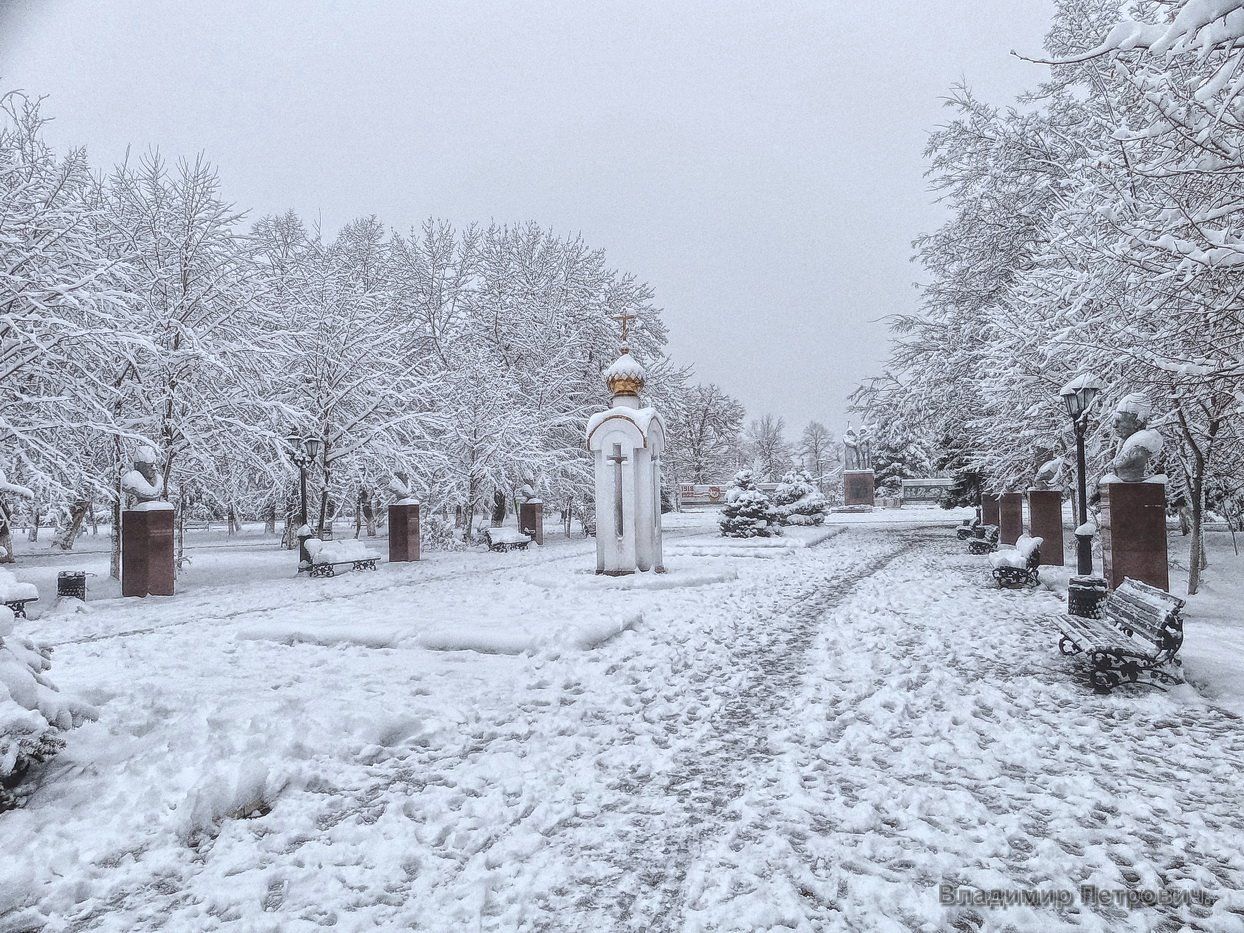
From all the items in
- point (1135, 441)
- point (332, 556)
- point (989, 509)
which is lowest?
point (332, 556)

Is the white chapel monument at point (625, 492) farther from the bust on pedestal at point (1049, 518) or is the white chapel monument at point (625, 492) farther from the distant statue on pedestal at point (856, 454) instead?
the distant statue on pedestal at point (856, 454)

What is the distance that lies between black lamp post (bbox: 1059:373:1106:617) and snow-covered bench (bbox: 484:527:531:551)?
15.3m

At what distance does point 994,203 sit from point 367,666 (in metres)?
18.8

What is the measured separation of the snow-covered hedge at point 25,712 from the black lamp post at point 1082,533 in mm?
10298

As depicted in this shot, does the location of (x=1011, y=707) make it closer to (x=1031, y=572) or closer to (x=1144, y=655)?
(x=1144, y=655)

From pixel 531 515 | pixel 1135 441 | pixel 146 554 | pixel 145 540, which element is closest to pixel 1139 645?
pixel 1135 441

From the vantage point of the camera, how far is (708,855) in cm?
346

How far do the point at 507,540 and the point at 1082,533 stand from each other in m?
15.4

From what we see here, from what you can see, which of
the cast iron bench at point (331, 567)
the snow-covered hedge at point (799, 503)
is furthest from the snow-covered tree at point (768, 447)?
the cast iron bench at point (331, 567)

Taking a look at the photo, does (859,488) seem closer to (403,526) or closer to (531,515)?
(531,515)

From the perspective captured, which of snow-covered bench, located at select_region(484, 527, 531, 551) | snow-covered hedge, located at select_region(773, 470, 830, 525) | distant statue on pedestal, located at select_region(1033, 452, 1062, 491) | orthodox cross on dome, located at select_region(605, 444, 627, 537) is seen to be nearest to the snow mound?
orthodox cross on dome, located at select_region(605, 444, 627, 537)

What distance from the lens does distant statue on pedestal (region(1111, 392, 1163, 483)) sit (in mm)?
9359

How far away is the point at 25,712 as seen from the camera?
388 centimetres

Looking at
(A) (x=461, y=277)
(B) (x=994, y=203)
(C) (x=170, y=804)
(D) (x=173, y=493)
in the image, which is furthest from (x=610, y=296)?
(C) (x=170, y=804)
